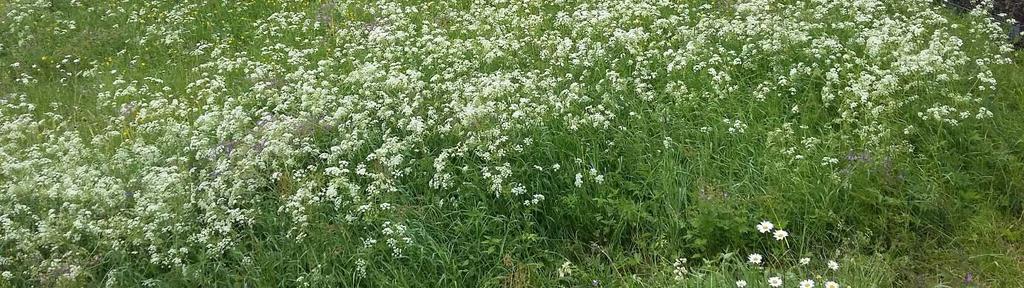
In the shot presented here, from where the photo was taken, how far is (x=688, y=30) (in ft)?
22.2

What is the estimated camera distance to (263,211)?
489 centimetres

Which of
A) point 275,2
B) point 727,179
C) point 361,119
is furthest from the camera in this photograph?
point 275,2

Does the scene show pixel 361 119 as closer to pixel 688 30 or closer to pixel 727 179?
pixel 727 179

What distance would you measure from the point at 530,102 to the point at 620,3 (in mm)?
2361

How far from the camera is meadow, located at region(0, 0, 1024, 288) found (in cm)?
426

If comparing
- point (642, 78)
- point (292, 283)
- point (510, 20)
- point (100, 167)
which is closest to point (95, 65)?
point (100, 167)

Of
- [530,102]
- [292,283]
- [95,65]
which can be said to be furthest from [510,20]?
[95,65]

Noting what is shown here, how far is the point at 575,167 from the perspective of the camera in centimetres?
498

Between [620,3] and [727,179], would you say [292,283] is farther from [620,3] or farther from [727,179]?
[620,3]

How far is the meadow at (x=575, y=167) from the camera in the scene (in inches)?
168

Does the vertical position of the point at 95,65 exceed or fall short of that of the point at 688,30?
it falls short

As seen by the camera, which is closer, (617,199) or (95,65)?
(617,199)

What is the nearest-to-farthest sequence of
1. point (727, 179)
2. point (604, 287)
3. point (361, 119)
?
point (604, 287) → point (727, 179) → point (361, 119)

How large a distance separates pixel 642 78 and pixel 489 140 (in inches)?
66.6
